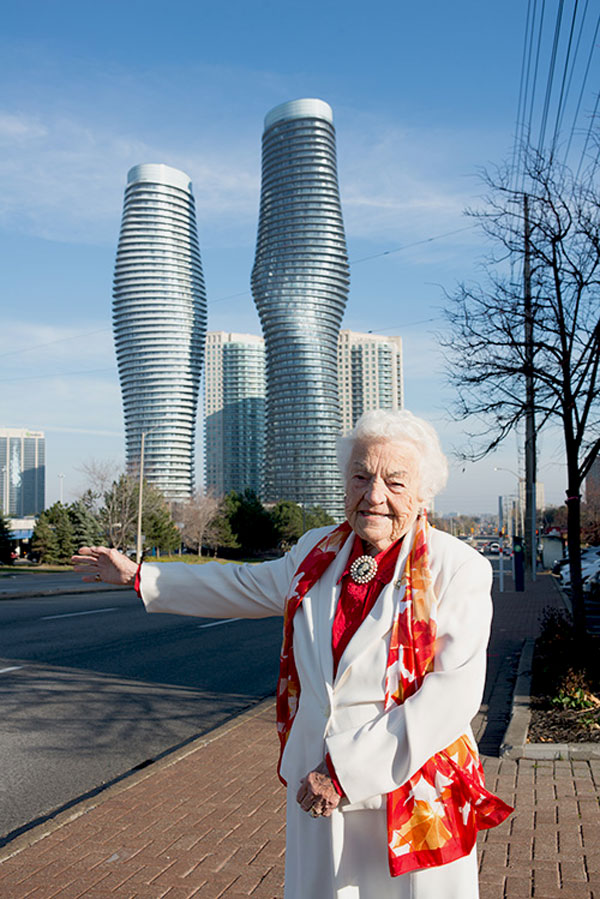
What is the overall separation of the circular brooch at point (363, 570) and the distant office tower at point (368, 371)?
119 metres

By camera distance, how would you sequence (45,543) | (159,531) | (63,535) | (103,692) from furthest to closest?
(159,531) < (63,535) < (45,543) < (103,692)

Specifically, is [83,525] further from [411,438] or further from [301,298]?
[301,298]

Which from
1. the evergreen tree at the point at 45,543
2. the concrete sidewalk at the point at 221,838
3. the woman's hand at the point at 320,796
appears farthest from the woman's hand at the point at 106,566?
the evergreen tree at the point at 45,543

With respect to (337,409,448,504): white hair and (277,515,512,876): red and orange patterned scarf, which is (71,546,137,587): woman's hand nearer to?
(337,409,448,504): white hair

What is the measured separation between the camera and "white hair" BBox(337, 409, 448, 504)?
2602 mm

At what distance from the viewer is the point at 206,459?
173m

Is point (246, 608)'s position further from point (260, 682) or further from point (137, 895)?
point (260, 682)

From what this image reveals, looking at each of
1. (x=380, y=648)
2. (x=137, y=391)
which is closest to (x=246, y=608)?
(x=380, y=648)

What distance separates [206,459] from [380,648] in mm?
171500

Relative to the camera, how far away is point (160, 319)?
122 meters

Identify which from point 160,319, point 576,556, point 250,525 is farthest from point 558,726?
point 160,319

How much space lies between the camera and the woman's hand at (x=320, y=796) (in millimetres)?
2209

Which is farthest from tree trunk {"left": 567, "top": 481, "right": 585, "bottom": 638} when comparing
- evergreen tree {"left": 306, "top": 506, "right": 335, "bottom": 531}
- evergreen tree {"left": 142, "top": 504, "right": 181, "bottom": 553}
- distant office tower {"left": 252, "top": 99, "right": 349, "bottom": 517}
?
distant office tower {"left": 252, "top": 99, "right": 349, "bottom": 517}

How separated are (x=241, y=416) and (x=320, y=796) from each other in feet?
531
